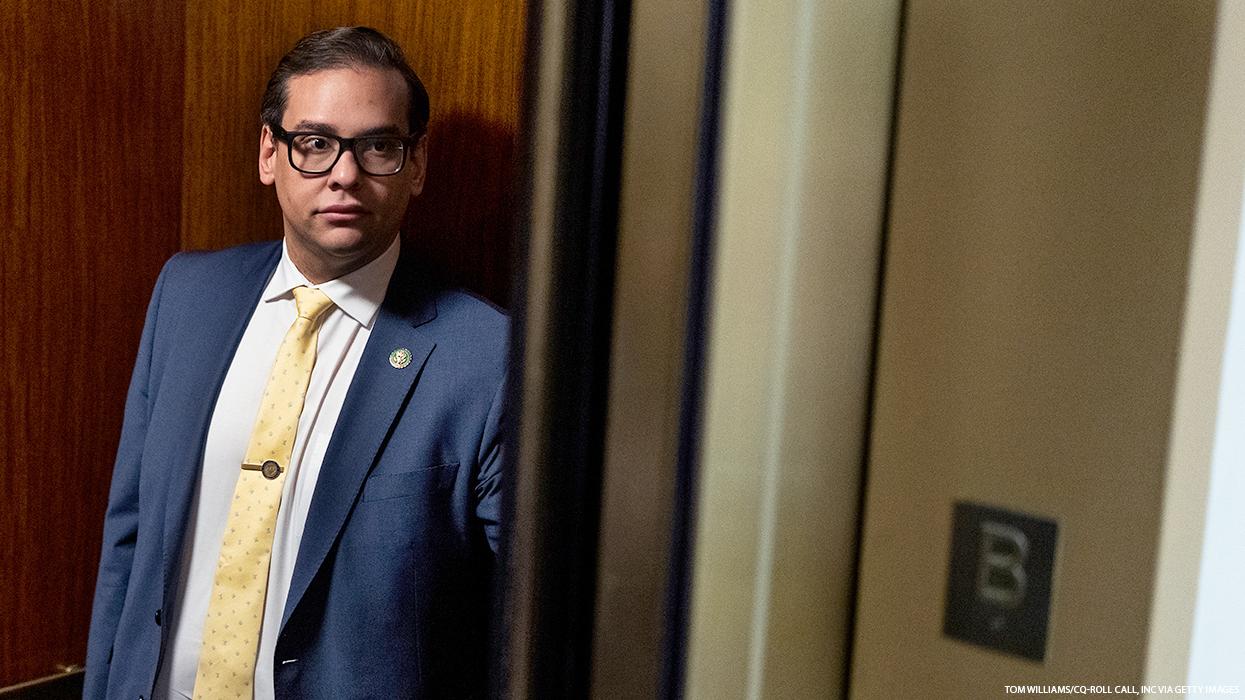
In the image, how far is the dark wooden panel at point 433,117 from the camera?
1726mm

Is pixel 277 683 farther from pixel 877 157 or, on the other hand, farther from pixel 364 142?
pixel 877 157

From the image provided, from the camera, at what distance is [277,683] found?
60.5 inches

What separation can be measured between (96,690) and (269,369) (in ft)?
2.04

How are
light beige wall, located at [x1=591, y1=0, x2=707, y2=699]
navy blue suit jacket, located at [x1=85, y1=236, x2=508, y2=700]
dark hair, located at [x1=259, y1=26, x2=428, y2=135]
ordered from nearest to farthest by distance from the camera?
light beige wall, located at [x1=591, y1=0, x2=707, y2=699] → navy blue suit jacket, located at [x1=85, y1=236, x2=508, y2=700] → dark hair, located at [x1=259, y1=26, x2=428, y2=135]

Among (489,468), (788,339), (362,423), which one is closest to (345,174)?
(362,423)

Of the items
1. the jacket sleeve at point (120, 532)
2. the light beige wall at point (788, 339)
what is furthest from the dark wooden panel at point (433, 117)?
the light beige wall at point (788, 339)

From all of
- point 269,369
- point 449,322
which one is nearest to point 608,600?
point 449,322

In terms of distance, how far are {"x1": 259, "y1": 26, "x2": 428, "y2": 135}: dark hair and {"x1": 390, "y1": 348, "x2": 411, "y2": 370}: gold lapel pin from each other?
352 mm

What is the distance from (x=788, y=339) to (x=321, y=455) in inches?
48.9

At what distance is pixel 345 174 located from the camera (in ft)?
5.20

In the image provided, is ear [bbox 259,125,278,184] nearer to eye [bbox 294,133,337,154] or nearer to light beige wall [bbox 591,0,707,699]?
eye [bbox 294,133,337,154]

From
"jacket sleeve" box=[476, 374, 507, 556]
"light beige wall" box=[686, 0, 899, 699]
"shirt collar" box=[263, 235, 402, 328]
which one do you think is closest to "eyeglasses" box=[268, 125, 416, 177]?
"shirt collar" box=[263, 235, 402, 328]

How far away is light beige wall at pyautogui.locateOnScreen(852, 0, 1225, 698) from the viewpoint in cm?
48

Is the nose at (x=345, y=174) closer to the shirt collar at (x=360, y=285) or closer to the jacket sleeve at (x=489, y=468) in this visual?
the shirt collar at (x=360, y=285)
